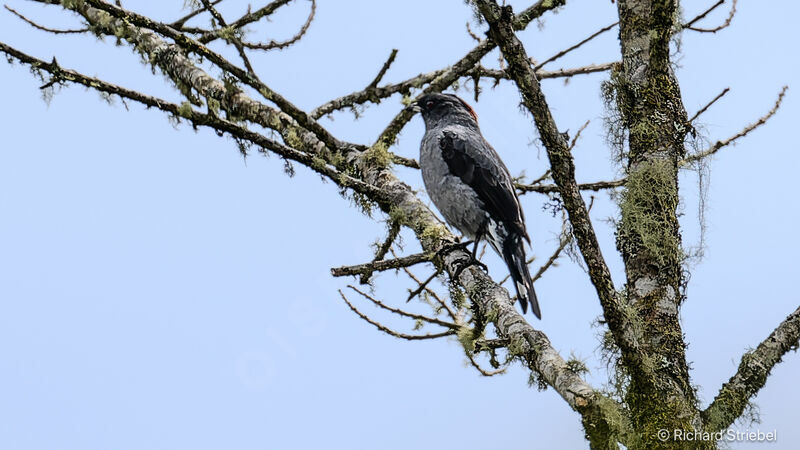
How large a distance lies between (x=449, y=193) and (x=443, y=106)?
820 mm

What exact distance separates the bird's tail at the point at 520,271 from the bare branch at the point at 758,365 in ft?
3.49

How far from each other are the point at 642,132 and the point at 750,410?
4.48 feet

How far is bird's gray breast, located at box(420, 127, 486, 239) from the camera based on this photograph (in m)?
4.96

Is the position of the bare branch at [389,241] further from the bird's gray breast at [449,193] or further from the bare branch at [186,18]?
the bare branch at [186,18]

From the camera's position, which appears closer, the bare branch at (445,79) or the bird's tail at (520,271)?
the bird's tail at (520,271)

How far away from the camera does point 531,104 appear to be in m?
3.07

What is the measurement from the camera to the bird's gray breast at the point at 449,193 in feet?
16.3

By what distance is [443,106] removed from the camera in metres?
5.63

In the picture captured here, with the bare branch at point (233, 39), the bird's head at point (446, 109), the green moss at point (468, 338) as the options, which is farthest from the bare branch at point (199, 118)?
the bird's head at point (446, 109)

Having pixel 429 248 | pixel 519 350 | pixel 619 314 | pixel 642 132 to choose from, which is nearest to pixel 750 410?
pixel 619 314

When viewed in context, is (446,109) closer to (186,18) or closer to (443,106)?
(443,106)

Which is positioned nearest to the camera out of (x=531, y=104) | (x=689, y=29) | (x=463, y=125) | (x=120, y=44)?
(x=531, y=104)

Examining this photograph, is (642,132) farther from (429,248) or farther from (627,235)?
(429,248)

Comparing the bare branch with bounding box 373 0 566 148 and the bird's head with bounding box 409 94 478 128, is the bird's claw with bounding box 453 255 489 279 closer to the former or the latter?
the bare branch with bounding box 373 0 566 148
